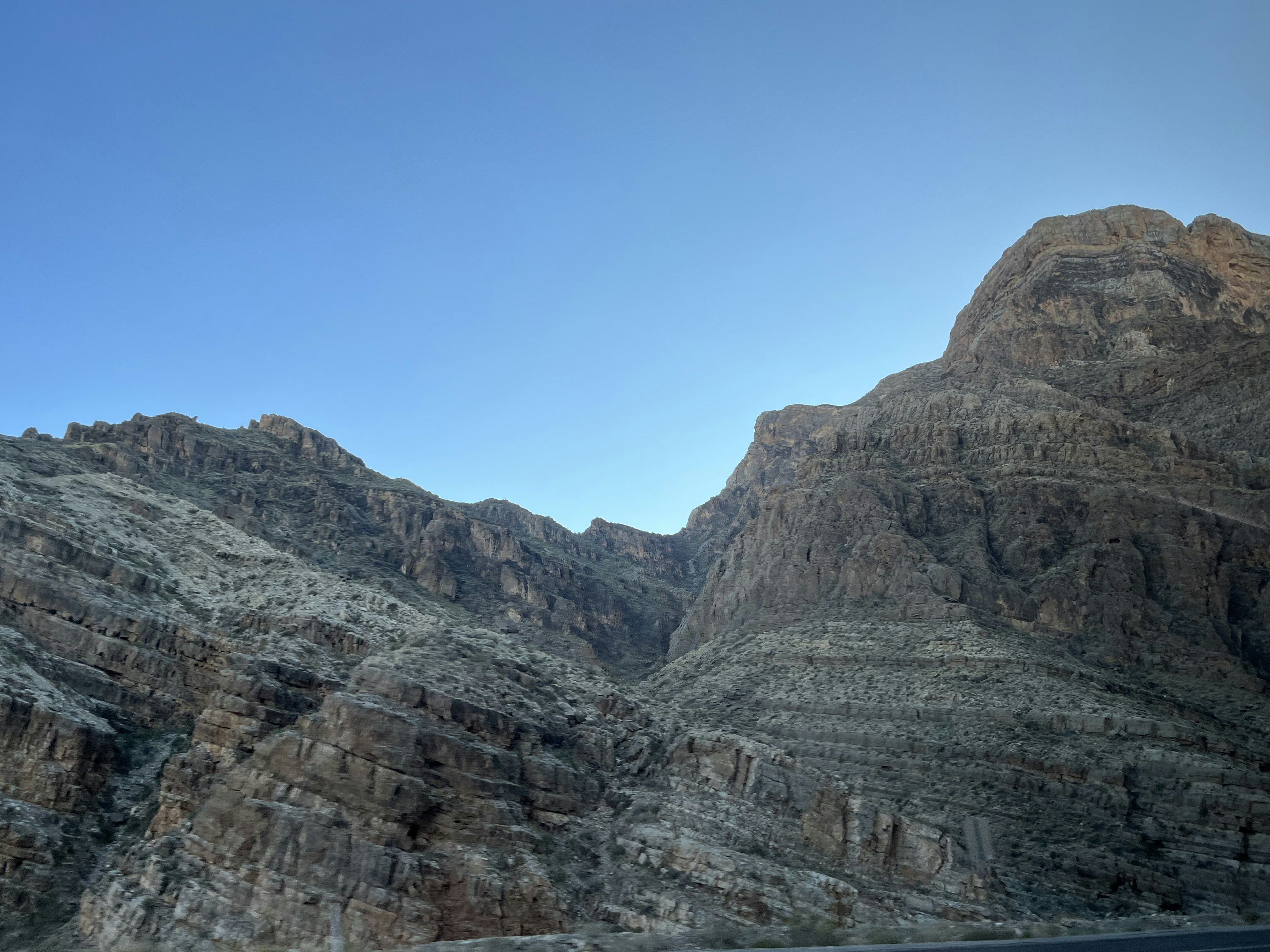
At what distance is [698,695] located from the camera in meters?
67.6

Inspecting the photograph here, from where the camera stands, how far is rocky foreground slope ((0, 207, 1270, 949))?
1577 inches

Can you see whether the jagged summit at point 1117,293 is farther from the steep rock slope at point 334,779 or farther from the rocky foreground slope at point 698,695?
the steep rock slope at point 334,779

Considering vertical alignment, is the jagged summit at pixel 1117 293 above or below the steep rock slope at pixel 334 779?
above

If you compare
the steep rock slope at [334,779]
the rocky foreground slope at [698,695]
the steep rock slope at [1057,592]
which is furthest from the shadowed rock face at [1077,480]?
the steep rock slope at [334,779]

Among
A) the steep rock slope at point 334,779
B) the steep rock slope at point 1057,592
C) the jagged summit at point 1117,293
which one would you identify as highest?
the jagged summit at point 1117,293

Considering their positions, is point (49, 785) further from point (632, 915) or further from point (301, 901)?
point (632, 915)

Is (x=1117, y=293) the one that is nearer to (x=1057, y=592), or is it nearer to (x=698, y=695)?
(x=1057, y=592)

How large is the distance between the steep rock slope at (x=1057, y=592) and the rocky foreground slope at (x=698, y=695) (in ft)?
0.99

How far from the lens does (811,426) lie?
17562cm

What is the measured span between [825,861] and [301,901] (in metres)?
23.5

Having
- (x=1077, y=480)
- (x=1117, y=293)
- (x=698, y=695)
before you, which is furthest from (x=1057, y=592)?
(x=1117, y=293)

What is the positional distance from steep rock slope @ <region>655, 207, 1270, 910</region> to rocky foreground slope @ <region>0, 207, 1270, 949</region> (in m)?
0.30

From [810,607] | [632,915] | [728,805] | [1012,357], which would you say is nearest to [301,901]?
[632,915]

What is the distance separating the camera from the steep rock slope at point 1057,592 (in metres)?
47.2
